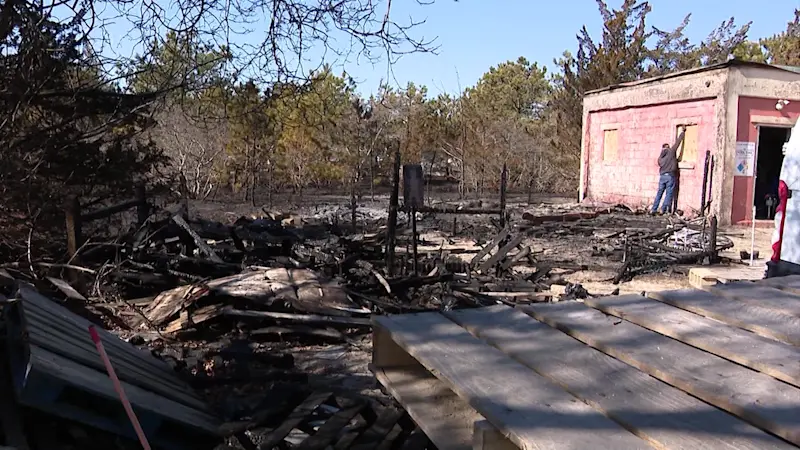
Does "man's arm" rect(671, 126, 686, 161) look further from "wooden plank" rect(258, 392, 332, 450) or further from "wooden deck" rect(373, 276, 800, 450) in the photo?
"wooden deck" rect(373, 276, 800, 450)

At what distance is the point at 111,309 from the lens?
6703 mm

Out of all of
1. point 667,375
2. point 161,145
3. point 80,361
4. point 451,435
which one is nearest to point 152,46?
point 80,361

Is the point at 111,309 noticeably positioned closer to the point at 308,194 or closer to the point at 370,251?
the point at 370,251

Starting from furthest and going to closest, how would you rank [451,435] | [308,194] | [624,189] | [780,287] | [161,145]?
[308,194] < [624,189] < [161,145] < [780,287] < [451,435]

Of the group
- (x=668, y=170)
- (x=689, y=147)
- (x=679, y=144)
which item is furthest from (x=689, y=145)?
(x=668, y=170)

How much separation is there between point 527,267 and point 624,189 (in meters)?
11.6

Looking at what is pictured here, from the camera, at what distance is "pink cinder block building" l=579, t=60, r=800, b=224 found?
52.2 ft

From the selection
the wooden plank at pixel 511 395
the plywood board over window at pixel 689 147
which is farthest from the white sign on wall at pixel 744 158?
the wooden plank at pixel 511 395

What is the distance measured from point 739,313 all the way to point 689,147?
54.7 feet

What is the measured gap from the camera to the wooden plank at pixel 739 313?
2.02 meters

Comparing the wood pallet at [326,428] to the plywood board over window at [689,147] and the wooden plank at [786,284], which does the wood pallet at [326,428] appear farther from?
the plywood board over window at [689,147]

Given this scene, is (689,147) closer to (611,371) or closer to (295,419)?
(295,419)

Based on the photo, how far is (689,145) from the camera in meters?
17.4

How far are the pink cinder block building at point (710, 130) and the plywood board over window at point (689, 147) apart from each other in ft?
0.09
